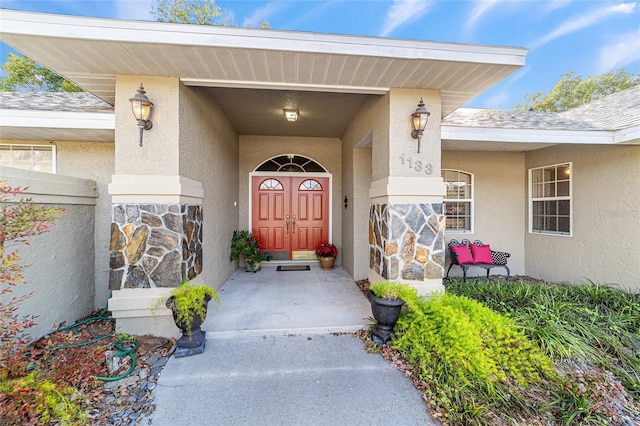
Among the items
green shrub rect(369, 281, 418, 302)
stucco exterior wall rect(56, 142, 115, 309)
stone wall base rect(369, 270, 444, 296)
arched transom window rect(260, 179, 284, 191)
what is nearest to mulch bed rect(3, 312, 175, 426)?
stucco exterior wall rect(56, 142, 115, 309)

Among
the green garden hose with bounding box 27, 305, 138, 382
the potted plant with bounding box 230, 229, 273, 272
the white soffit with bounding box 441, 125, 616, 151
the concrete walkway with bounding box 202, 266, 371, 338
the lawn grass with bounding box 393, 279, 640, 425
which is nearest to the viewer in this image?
the lawn grass with bounding box 393, 279, 640, 425

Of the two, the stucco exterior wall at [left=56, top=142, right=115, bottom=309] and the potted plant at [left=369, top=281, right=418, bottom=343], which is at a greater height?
the stucco exterior wall at [left=56, top=142, right=115, bottom=309]

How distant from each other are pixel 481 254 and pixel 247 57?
17.3ft

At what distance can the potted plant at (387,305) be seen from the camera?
272cm

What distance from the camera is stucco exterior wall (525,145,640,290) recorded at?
393 cm

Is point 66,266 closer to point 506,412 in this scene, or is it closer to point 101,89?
point 101,89

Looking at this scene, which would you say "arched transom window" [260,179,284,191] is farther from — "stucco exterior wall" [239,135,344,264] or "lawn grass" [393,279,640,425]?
"lawn grass" [393,279,640,425]

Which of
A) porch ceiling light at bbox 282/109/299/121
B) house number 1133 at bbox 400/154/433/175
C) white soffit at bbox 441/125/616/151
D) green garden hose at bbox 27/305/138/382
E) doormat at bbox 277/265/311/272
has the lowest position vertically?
green garden hose at bbox 27/305/138/382

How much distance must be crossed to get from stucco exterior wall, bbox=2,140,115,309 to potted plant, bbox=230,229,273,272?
2061 mm

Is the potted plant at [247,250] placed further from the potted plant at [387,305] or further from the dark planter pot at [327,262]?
the potted plant at [387,305]

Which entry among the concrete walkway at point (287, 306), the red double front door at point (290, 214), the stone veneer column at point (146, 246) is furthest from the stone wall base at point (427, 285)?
the red double front door at point (290, 214)

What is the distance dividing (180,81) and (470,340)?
4143mm

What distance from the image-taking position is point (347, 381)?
2.22 m

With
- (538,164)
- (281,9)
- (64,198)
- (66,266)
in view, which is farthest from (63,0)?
(538,164)
